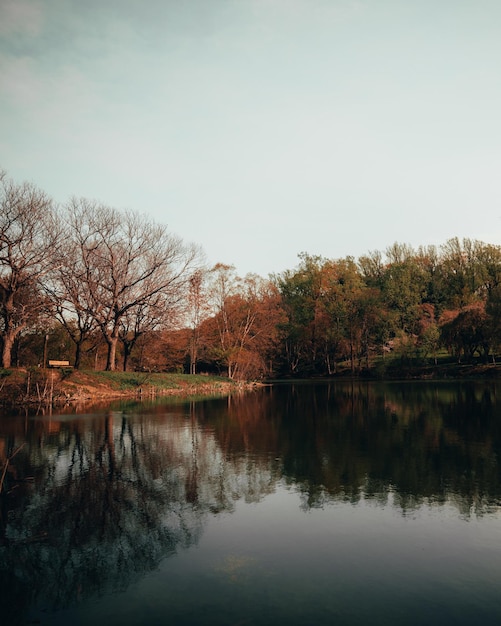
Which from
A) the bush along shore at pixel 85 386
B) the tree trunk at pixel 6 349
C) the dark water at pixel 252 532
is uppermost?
the tree trunk at pixel 6 349

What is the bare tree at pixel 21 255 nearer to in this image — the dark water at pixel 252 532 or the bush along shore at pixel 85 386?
the bush along shore at pixel 85 386

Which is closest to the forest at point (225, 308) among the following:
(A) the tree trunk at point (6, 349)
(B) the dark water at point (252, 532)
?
(A) the tree trunk at point (6, 349)

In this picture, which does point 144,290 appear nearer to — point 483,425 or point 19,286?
point 19,286

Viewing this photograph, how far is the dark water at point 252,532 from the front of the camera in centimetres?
582

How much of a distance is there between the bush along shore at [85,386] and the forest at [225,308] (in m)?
4.08

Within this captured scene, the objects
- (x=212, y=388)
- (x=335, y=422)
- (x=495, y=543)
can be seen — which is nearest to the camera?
→ (x=495, y=543)

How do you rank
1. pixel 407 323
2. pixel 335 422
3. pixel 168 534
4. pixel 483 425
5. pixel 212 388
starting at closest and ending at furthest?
pixel 168 534 → pixel 483 425 → pixel 335 422 → pixel 212 388 → pixel 407 323

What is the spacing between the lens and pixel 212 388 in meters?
51.2

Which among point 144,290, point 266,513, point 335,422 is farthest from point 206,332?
point 266,513

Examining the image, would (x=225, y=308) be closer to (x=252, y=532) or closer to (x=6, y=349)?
(x=6, y=349)

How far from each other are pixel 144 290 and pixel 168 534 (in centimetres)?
4016

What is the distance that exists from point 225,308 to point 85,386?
2913 cm

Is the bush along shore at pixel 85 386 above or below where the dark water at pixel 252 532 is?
above

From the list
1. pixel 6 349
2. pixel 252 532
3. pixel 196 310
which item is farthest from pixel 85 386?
pixel 252 532
